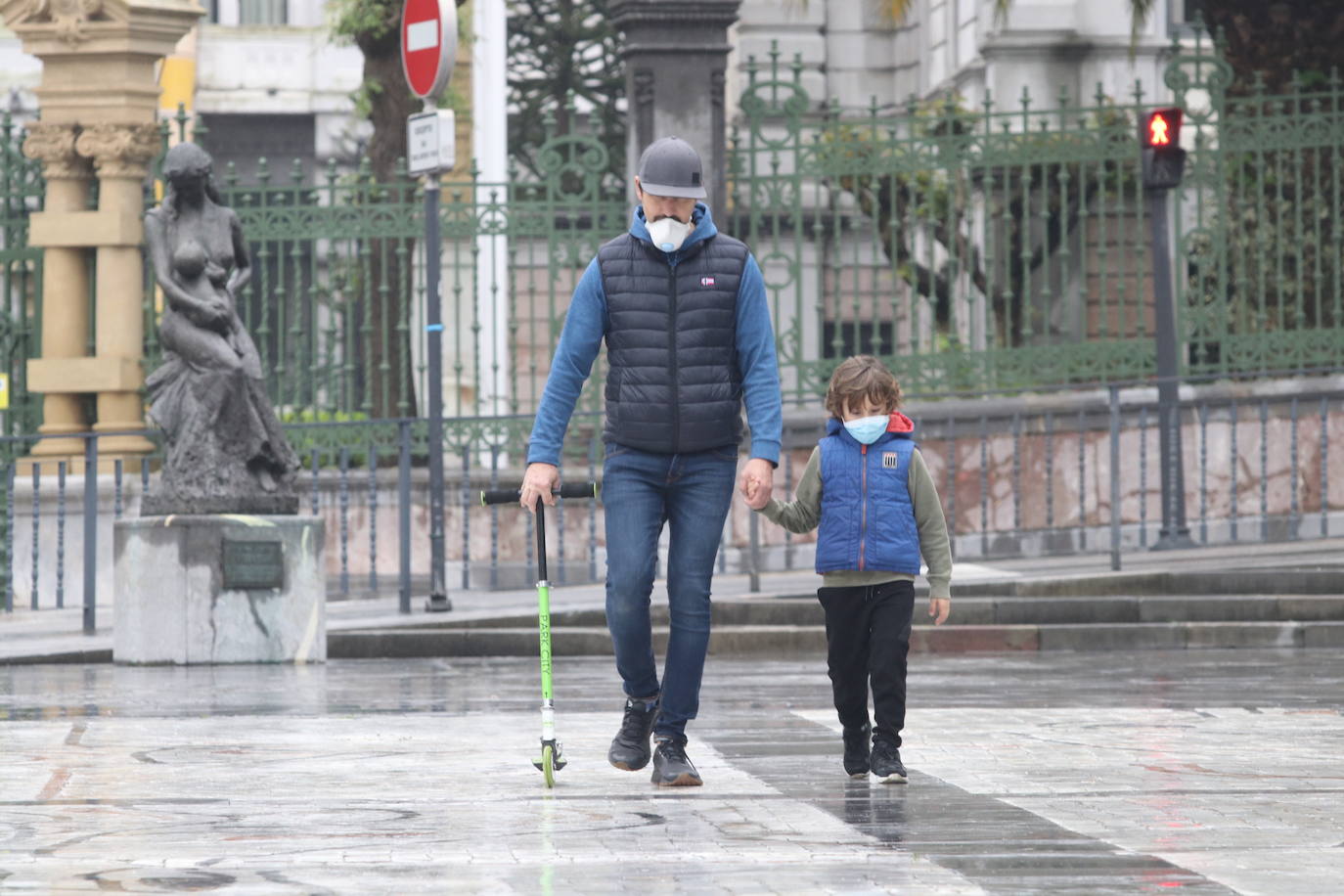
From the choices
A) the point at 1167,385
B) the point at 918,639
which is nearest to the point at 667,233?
the point at 918,639

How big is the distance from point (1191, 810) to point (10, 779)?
3.47 meters

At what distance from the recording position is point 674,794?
7098 millimetres

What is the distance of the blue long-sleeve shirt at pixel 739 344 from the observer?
24.7 feet

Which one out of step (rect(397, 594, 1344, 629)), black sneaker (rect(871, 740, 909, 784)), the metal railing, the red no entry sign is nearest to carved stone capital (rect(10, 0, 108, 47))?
the red no entry sign

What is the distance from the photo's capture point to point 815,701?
1020 centimetres

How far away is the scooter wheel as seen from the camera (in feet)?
23.5

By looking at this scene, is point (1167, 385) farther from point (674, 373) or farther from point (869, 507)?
point (674, 373)

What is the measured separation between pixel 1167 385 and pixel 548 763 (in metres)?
9.52

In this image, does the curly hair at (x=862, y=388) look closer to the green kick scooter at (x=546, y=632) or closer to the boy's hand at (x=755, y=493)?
the boy's hand at (x=755, y=493)

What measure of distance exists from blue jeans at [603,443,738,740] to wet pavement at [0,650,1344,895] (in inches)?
14.2

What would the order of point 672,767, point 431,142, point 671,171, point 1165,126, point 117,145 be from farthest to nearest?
point 1165,126 < point 117,145 < point 431,142 < point 671,171 < point 672,767

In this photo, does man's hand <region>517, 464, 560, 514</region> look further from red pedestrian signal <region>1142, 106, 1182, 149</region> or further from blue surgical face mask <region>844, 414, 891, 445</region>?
red pedestrian signal <region>1142, 106, 1182, 149</region>

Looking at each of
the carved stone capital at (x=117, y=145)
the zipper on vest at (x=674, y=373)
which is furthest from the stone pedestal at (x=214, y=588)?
the zipper on vest at (x=674, y=373)

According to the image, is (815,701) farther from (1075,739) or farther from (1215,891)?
(1215,891)
